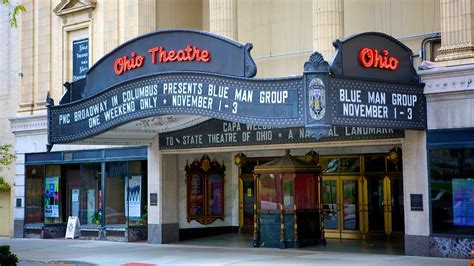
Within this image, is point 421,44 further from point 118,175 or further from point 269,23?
point 118,175

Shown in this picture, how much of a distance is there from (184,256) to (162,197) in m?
5.21

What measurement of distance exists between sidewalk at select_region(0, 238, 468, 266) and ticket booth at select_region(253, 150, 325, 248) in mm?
666

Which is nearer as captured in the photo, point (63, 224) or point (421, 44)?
point (421, 44)

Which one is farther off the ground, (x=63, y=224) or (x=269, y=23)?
(x=269, y=23)

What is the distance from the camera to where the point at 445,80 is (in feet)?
64.6

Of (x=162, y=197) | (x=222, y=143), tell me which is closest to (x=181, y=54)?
(x=222, y=143)

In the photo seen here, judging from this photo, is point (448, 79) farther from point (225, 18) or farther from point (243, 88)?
point (225, 18)

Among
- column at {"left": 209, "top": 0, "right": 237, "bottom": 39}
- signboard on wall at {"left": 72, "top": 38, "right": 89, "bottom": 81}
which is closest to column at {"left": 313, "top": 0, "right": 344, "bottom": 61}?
column at {"left": 209, "top": 0, "right": 237, "bottom": 39}

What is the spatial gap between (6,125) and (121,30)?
8.53 metres

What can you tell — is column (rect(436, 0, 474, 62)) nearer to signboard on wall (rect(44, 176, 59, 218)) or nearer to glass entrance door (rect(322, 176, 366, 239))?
glass entrance door (rect(322, 176, 366, 239))

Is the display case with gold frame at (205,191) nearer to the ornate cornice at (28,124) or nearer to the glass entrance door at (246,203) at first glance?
the glass entrance door at (246,203)

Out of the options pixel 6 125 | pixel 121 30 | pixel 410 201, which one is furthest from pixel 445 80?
pixel 6 125

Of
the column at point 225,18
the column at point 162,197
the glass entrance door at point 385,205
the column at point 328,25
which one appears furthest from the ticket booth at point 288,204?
the column at point 225,18

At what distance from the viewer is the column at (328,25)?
2198 cm
